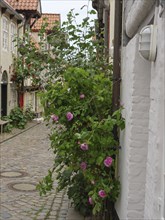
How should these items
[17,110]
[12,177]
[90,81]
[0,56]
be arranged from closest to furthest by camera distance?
[90,81]
[12,177]
[0,56]
[17,110]

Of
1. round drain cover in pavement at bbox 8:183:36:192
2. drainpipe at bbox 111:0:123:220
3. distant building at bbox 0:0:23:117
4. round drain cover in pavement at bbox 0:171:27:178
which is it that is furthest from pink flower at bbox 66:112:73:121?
distant building at bbox 0:0:23:117

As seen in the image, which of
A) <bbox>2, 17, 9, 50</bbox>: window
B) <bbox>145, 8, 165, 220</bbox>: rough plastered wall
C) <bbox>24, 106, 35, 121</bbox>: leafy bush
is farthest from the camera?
<bbox>24, 106, 35, 121</bbox>: leafy bush

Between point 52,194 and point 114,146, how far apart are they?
10.6 ft

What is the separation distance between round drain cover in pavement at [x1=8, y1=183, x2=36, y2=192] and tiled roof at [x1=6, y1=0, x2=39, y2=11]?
18.5 m

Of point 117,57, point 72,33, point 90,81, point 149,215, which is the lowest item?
point 149,215

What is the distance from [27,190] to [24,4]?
770 inches

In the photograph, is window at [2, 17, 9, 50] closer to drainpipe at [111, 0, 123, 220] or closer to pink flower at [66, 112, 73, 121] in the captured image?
drainpipe at [111, 0, 123, 220]

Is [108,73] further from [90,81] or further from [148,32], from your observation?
[148,32]

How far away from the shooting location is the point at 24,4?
997 inches

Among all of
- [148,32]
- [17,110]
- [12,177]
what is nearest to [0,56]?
[17,110]

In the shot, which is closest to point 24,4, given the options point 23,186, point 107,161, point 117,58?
point 23,186

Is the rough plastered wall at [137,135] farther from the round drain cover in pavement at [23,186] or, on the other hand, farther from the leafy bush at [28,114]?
the leafy bush at [28,114]

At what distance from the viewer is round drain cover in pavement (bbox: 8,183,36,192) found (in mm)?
8031

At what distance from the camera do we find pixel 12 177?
29.9 ft
